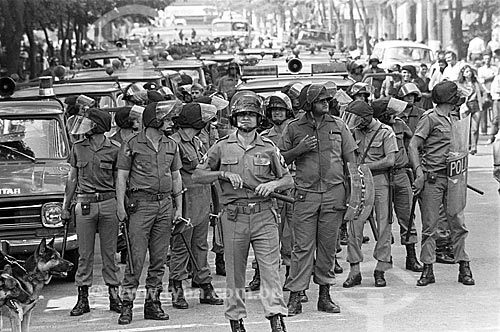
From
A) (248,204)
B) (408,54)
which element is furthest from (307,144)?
(408,54)

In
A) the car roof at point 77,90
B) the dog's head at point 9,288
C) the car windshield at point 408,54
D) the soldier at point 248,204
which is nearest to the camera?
the dog's head at point 9,288

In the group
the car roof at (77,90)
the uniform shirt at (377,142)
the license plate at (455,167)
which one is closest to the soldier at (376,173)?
the uniform shirt at (377,142)

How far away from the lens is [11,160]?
11133mm

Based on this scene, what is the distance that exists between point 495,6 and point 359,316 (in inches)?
1190

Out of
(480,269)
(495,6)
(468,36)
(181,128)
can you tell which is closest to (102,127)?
(181,128)

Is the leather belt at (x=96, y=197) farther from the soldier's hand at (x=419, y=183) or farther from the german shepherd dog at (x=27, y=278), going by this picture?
the soldier's hand at (x=419, y=183)

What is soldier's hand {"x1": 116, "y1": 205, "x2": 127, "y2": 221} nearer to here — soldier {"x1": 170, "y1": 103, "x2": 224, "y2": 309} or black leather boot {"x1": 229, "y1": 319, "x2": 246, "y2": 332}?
soldier {"x1": 170, "y1": 103, "x2": 224, "y2": 309}

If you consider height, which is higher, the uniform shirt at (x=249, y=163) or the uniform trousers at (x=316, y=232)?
the uniform shirt at (x=249, y=163)

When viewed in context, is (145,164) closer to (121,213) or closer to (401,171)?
(121,213)

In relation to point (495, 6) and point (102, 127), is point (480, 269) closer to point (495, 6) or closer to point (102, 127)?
point (102, 127)

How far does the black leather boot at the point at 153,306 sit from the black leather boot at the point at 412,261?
2994 millimetres

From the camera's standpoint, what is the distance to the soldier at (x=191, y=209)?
9.52 metres

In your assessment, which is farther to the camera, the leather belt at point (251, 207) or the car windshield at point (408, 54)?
the car windshield at point (408, 54)

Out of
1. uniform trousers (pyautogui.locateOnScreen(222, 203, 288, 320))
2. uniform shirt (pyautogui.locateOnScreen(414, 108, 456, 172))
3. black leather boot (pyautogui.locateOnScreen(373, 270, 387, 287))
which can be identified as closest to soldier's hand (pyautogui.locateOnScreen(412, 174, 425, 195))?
uniform shirt (pyautogui.locateOnScreen(414, 108, 456, 172))
